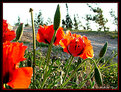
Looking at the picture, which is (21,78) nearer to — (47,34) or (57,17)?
(57,17)

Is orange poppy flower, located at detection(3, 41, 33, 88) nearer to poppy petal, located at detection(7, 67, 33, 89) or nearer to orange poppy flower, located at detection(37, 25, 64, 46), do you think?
poppy petal, located at detection(7, 67, 33, 89)

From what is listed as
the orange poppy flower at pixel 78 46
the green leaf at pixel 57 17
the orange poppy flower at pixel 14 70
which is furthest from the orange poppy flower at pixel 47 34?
the orange poppy flower at pixel 14 70

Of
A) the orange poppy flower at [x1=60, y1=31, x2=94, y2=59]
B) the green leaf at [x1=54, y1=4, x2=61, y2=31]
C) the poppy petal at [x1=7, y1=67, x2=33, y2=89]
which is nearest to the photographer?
the poppy petal at [x1=7, y1=67, x2=33, y2=89]

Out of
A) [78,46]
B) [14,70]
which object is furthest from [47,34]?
[14,70]

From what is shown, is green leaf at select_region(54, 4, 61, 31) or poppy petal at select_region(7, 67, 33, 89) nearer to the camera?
poppy petal at select_region(7, 67, 33, 89)

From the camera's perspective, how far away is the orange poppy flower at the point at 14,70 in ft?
1.28

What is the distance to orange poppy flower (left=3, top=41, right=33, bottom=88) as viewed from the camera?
15.4 inches

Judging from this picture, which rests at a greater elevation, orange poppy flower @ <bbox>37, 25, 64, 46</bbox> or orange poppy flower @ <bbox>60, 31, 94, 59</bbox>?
orange poppy flower @ <bbox>37, 25, 64, 46</bbox>

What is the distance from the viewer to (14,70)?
0.41 meters

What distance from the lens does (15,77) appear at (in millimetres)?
400

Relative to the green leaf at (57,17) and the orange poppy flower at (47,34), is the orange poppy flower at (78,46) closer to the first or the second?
the orange poppy flower at (47,34)

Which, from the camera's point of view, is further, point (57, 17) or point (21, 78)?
point (57, 17)

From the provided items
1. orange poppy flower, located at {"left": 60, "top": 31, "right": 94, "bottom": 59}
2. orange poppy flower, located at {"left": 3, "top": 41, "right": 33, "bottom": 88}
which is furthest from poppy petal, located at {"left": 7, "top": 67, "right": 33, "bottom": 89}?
orange poppy flower, located at {"left": 60, "top": 31, "right": 94, "bottom": 59}

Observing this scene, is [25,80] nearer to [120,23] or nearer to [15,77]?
[15,77]
